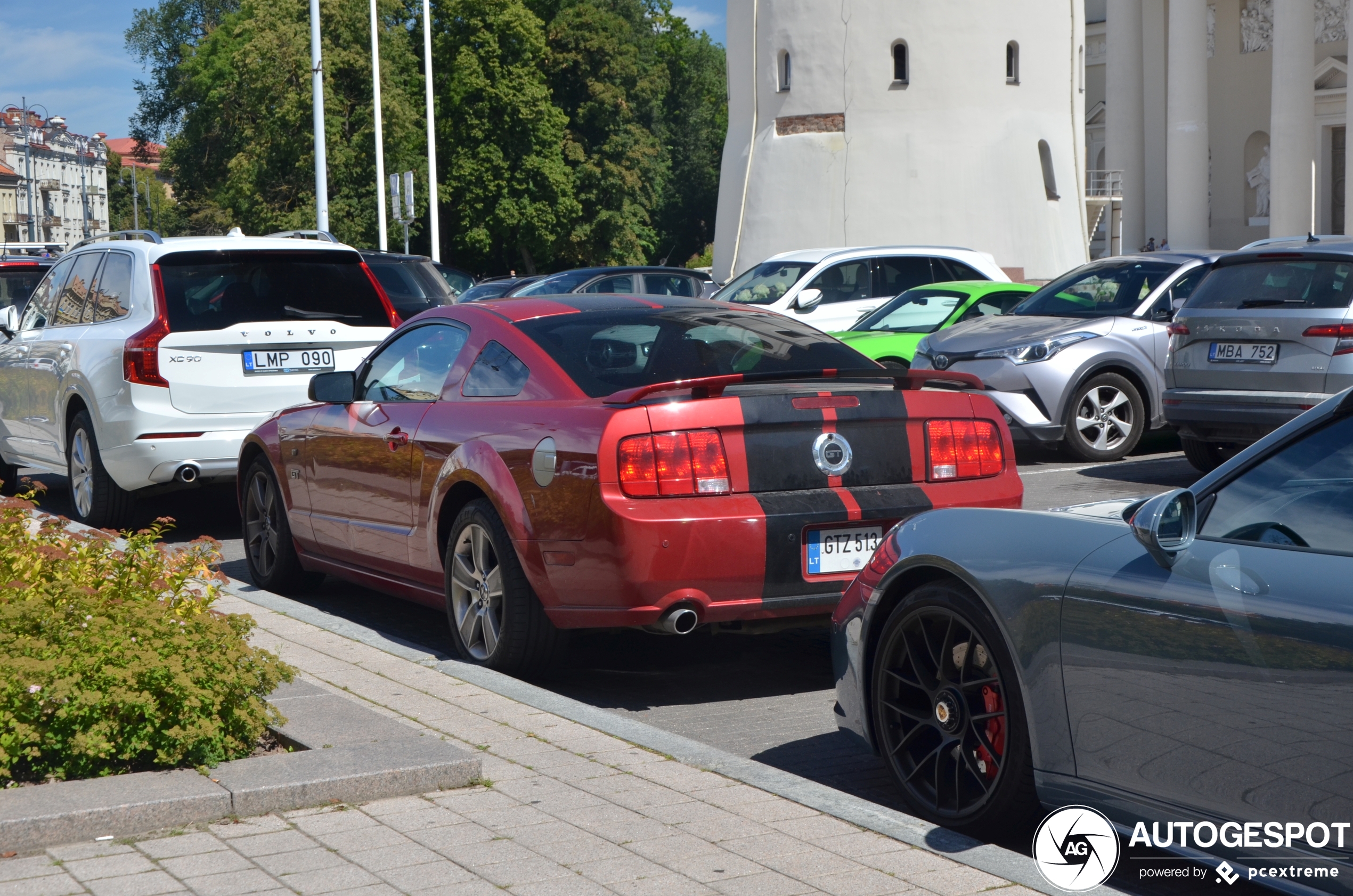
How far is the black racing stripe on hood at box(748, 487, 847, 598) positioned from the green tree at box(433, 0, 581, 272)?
5810 centimetres

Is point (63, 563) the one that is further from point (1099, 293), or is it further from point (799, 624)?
point (1099, 293)

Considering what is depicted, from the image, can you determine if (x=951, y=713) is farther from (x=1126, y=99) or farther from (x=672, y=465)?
(x=1126, y=99)


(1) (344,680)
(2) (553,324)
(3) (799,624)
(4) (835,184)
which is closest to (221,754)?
(1) (344,680)

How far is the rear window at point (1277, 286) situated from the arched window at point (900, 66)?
2985 centimetres

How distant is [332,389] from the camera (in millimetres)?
7691

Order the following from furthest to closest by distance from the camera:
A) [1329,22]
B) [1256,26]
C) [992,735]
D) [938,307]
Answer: [1256,26] < [1329,22] < [938,307] < [992,735]

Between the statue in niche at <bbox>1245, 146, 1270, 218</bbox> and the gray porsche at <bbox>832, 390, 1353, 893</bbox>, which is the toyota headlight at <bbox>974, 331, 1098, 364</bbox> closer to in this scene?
the gray porsche at <bbox>832, 390, 1353, 893</bbox>

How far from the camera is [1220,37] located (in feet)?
204

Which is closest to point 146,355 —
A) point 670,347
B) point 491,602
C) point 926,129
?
point 491,602

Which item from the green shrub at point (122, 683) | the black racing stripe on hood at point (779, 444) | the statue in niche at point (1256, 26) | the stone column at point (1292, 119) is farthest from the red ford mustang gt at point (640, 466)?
the statue in niche at point (1256, 26)

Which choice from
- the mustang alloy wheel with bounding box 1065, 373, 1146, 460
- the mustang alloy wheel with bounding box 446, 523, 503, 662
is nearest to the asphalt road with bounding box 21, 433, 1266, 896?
the mustang alloy wheel with bounding box 446, 523, 503, 662

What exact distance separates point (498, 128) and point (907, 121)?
26332 mm

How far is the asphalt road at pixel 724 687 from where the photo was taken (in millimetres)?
5348

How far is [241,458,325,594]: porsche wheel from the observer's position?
848 centimetres
